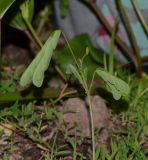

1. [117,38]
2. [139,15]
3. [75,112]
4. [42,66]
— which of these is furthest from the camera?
[117,38]

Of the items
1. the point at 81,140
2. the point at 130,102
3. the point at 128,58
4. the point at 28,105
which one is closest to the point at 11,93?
the point at 28,105

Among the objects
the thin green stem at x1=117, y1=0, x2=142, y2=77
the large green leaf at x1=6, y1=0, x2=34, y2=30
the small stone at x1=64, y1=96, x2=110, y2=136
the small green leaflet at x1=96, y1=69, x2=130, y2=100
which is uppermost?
the large green leaf at x1=6, y1=0, x2=34, y2=30

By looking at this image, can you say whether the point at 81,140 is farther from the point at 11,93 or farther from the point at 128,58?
the point at 128,58

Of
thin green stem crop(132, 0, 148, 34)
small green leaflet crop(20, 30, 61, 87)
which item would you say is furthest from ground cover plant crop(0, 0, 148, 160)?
small green leaflet crop(20, 30, 61, 87)

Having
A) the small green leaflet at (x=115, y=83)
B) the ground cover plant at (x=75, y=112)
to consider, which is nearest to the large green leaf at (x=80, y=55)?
the ground cover plant at (x=75, y=112)

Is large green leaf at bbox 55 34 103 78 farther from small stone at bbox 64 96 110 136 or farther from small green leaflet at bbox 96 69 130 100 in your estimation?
small green leaflet at bbox 96 69 130 100

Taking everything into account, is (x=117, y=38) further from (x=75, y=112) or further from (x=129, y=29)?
(x=75, y=112)

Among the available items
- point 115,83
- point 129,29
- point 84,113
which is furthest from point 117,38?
point 115,83

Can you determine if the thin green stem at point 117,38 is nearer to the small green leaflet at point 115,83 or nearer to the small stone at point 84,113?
the small stone at point 84,113

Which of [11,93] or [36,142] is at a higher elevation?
[11,93]
